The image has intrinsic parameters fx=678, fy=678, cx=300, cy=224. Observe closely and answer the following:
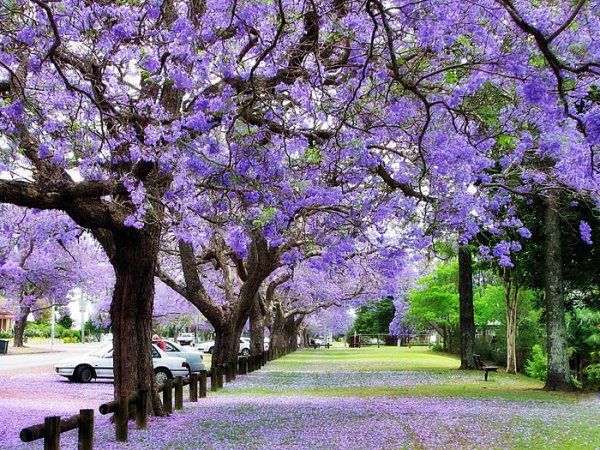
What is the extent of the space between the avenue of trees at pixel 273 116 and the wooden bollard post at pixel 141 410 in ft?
2.21

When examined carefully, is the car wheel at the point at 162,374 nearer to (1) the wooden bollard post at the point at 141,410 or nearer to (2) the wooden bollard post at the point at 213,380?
(2) the wooden bollard post at the point at 213,380

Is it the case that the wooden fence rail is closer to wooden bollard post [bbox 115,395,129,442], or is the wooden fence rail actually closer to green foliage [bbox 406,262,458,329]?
wooden bollard post [bbox 115,395,129,442]

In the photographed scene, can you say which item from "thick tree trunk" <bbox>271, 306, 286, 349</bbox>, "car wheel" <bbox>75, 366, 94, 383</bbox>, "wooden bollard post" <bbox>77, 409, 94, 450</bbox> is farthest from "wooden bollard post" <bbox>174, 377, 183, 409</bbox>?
"thick tree trunk" <bbox>271, 306, 286, 349</bbox>

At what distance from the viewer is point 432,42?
7.59 meters

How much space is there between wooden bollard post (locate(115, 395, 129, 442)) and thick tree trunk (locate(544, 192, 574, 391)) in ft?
35.7

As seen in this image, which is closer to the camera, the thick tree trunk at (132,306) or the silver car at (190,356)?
the thick tree trunk at (132,306)

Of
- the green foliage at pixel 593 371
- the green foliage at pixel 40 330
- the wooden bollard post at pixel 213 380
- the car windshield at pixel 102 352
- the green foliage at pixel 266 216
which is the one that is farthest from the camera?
the green foliage at pixel 40 330

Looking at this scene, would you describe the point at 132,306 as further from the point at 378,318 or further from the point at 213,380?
the point at 378,318

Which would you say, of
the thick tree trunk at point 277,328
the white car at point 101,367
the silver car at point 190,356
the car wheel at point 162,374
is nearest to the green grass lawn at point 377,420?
the car wheel at point 162,374

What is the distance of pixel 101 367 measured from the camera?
2033 centimetres

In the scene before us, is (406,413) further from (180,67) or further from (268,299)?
(268,299)

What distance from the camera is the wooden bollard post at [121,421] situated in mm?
9188

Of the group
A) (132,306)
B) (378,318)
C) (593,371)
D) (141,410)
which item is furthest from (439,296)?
(378,318)

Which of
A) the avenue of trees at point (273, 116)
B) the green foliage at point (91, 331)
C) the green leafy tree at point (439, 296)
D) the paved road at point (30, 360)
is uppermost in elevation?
the avenue of trees at point (273, 116)
